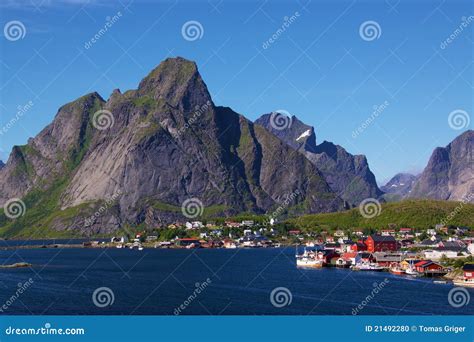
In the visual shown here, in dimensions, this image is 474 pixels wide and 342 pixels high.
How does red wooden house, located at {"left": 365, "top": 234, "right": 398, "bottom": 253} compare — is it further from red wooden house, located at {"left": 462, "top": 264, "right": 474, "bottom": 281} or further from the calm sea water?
red wooden house, located at {"left": 462, "top": 264, "right": 474, "bottom": 281}

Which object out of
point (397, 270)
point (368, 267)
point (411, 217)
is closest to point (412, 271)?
point (397, 270)

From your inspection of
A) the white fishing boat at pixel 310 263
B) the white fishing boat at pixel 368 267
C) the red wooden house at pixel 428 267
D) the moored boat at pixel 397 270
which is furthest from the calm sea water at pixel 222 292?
the white fishing boat at pixel 310 263

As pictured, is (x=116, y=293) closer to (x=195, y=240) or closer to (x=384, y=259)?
→ (x=384, y=259)

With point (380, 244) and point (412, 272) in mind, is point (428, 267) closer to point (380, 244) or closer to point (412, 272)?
point (412, 272)

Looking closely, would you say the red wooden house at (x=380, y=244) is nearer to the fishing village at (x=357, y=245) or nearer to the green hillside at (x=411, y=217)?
the fishing village at (x=357, y=245)

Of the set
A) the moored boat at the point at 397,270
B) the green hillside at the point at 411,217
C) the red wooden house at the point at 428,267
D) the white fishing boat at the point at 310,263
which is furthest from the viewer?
the green hillside at the point at 411,217

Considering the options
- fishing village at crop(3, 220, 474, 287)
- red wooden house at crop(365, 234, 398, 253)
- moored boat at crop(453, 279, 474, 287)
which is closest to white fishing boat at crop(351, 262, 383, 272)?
fishing village at crop(3, 220, 474, 287)
